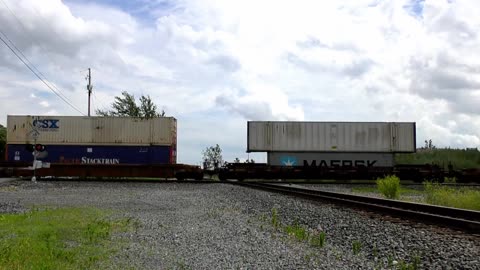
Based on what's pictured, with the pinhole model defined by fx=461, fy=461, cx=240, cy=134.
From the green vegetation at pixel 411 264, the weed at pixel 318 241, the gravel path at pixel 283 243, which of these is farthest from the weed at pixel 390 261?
the weed at pixel 318 241

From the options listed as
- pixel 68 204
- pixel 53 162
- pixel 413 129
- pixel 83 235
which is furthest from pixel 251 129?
pixel 83 235

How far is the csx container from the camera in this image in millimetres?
32938

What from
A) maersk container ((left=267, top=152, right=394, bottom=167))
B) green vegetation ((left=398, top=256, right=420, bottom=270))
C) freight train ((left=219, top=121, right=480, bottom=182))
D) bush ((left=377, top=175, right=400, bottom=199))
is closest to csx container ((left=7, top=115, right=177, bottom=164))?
freight train ((left=219, top=121, right=480, bottom=182))

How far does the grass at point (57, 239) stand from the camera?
18.5ft

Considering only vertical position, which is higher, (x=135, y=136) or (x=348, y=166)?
(x=135, y=136)

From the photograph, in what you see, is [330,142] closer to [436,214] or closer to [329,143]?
[329,143]

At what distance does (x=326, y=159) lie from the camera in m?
33.4

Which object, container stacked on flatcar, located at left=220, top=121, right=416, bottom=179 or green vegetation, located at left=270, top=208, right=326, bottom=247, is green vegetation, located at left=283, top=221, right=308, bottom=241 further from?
container stacked on flatcar, located at left=220, top=121, right=416, bottom=179

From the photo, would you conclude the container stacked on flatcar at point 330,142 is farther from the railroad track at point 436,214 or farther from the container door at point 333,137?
the railroad track at point 436,214

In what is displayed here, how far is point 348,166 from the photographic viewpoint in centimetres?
3244

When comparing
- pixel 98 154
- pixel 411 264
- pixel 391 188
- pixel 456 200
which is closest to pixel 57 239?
pixel 411 264

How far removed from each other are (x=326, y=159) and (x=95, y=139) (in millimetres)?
16811

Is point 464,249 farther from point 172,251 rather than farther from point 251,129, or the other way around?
point 251,129

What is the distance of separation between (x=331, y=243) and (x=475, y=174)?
2829cm
